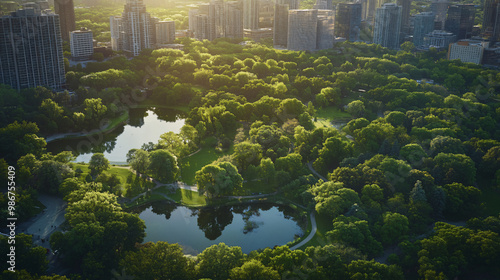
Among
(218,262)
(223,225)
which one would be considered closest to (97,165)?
(223,225)

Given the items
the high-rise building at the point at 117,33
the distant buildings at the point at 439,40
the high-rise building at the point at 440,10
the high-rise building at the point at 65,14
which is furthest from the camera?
the high-rise building at the point at 440,10

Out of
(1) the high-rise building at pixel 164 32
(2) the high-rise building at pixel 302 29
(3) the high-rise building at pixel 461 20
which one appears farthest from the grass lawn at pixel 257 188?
(3) the high-rise building at pixel 461 20

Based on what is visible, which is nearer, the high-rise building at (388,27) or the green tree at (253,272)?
the green tree at (253,272)

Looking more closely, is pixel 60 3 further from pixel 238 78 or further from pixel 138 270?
pixel 138 270

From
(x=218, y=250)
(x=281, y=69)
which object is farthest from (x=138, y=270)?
(x=281, y=69)

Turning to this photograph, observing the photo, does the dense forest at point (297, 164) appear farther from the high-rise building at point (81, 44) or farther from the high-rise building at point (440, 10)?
the high-rise building at point (440, 10)

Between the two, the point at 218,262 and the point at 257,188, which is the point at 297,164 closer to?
the point at 257,188

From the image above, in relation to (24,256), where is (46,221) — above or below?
below
